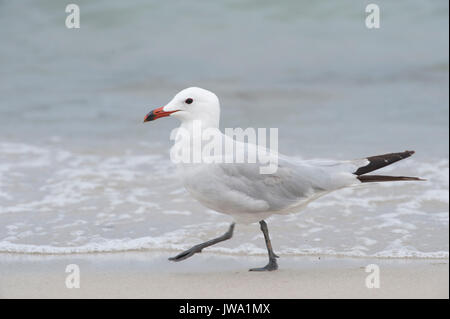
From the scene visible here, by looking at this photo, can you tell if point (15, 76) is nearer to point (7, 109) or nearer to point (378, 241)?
point (7, 109)

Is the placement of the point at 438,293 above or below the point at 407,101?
below

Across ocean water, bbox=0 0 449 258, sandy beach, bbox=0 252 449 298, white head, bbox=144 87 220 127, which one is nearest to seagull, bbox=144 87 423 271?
white head, bbox=144 87 220 127

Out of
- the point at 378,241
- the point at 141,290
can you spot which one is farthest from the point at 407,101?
the point at 141,290

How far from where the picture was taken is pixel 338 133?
7832 mm

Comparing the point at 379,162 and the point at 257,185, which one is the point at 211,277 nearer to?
the point at 257,185

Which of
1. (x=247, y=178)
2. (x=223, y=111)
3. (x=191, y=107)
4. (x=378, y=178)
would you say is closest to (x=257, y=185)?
(x=247, y=178)

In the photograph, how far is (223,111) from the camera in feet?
29.3

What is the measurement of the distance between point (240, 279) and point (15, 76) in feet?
24.6

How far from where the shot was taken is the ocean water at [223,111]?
4898mm

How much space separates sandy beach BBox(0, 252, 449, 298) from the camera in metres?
3.66

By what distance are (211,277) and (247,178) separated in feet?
1.93

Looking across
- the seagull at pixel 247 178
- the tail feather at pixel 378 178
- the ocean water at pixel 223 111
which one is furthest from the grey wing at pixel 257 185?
the ocean water at pixel 223 111

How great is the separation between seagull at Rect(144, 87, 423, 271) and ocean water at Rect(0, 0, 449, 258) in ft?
1.95

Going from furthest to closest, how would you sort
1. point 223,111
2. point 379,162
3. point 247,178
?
point 223,111
point 379,162
point 247,178
